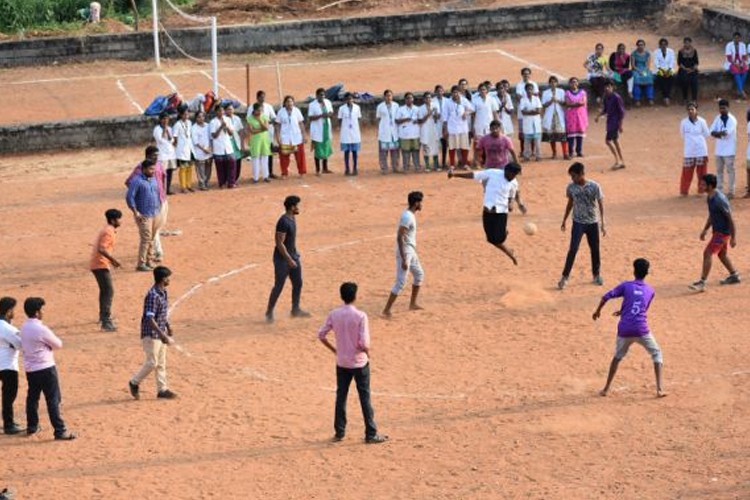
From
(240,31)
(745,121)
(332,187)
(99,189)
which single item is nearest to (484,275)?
(332,187)

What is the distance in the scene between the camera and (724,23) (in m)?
34.5

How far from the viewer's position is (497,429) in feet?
50.3

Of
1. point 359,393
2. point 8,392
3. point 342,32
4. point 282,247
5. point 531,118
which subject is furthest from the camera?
point 342,32

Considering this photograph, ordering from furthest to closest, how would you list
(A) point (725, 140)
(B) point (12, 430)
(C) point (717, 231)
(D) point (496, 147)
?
1. (A) point (725, 140)
2. (D) point (496, 147)
3. (C) point (717, 231)
4. (B) point (12, 430)

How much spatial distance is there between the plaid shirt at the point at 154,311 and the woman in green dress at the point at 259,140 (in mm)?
10047

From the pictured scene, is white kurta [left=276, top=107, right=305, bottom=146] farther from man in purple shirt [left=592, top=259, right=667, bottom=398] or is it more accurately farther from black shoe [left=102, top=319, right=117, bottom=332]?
man in purple shirt [left=592, top=259, right=667, bottom=398]

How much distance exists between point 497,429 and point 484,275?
5254 millimetres

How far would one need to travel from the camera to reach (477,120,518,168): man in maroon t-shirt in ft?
76.0

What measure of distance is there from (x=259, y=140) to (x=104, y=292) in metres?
7.78

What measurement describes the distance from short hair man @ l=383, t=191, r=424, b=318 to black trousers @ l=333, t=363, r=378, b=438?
12.6 ft

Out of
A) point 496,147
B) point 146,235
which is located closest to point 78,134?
point 146,235

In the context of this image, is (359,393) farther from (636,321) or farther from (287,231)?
(287,231)

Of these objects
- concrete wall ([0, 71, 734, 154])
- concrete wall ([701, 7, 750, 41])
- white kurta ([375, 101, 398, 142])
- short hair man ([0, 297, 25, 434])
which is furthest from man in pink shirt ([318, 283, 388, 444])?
concrete wall ([701, 7, 750, 41])

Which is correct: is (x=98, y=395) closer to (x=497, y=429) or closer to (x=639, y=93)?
(x=497, y=429)
